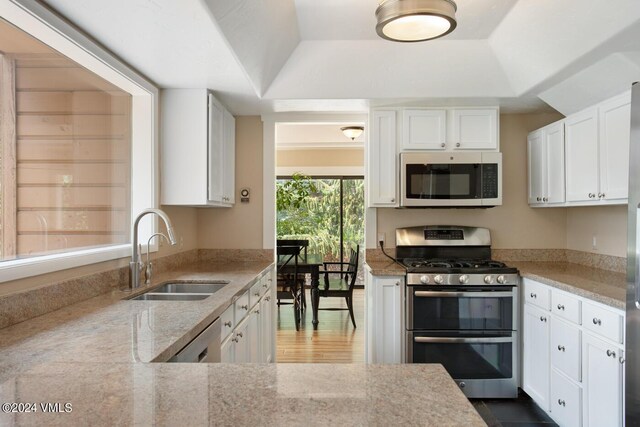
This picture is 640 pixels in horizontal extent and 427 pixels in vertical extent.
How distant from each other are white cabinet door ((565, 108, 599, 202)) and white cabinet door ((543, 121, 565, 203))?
0.08 m

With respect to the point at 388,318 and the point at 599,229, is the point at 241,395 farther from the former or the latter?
the point at 599,229

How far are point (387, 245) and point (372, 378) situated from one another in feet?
8.81

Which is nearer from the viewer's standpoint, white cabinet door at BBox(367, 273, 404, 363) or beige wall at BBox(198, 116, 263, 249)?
white cabinet door at BBox(367, 273, 404, 363)

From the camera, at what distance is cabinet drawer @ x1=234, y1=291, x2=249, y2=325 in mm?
2159

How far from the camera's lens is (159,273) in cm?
273

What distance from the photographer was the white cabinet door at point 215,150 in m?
2.81

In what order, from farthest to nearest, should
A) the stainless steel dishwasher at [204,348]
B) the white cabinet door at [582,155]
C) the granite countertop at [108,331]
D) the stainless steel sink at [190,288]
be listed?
the white cabinet door at [582,155], the stainless steel sink at [190,288], the stainless steel dishwasher at [204,348], the granite countertop at [108,331]

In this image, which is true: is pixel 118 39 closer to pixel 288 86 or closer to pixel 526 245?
pixel 288 86

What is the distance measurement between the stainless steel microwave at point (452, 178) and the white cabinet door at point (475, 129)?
0.28 feet

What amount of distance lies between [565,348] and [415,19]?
6.87 ft

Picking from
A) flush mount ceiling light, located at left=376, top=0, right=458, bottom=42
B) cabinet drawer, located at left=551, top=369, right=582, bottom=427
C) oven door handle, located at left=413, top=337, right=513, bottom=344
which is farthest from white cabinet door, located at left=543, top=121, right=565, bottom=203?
flush mount ceiling light, located at left=376, top=0, right=458, bottom=42

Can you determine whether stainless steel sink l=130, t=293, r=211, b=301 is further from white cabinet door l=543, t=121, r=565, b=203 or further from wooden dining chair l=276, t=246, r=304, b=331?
white cabinet door l=543, t=121, r=565, b=203

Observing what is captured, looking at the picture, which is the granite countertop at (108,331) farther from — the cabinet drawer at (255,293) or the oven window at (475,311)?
the oven window at (475,311)

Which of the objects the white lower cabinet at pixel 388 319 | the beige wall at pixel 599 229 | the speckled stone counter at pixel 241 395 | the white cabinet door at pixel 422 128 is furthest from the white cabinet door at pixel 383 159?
the speckled stone counter at pixel 241 395
